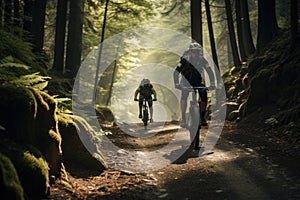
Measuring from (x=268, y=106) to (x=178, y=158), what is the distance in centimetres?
539

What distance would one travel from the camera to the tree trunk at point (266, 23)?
47.0 ft

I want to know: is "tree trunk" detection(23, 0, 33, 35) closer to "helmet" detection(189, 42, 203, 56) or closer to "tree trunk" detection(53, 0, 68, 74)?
"tree trunk" detection(53, 0, 68, 74)

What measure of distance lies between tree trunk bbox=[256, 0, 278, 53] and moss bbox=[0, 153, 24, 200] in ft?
43.1

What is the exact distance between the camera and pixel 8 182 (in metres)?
3.63

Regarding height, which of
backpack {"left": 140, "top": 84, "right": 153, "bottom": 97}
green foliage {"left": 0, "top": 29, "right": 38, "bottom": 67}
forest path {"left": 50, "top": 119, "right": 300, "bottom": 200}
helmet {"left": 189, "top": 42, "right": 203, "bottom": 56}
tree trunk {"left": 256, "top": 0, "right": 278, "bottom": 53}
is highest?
tree trunk {"left": 256, "top": 0, "right": 278, "bottom": 53}

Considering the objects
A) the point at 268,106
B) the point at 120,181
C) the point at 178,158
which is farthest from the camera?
the point at 268,106

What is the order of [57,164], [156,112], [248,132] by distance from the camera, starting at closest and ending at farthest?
1. [57,164]
2. [248,132]
3. [156,112]

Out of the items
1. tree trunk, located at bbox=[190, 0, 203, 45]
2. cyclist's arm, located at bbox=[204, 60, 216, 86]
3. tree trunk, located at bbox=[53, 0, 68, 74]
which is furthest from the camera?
tree trunk, located at bbox=[190, 0, 203, 45]

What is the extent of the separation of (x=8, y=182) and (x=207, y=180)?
3367 millimetres

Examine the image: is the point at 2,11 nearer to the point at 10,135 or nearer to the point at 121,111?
the point at 10,135

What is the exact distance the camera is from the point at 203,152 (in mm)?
8047

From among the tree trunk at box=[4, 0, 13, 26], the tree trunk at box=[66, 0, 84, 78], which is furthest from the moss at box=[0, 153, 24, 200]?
the tree trunk at box=[66, 0, 84, 78]

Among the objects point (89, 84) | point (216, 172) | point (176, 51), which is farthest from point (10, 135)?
point (176, 51)

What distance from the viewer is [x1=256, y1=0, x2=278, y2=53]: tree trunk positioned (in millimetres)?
14336
